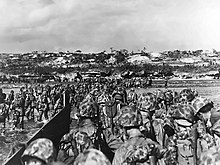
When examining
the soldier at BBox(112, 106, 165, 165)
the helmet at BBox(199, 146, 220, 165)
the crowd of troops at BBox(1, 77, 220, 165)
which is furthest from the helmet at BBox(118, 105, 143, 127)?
the helmet at BBox(199, 146, 220, 165)

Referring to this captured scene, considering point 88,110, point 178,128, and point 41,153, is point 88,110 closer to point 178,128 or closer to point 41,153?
point 178,128

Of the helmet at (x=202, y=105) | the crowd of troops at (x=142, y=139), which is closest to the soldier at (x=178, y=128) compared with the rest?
the crowd of troops at (x=142, y=139)

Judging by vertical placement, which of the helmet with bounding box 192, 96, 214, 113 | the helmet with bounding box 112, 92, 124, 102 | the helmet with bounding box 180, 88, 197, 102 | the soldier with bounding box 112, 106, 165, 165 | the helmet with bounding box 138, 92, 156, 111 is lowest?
the soldier with bounding box 112, 106, 165, 165

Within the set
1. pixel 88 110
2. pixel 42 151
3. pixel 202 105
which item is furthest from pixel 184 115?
pixel 42 151

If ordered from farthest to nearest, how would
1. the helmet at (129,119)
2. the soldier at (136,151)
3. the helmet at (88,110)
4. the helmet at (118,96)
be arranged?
the helmet at (118,96), the helmet at (88,110), the helmet at (129,119), the soldier at (136,151)

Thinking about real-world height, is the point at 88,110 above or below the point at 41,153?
above

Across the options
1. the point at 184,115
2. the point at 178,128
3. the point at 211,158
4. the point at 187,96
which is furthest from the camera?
the point at 187,96

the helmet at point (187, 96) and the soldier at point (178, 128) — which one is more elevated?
the helmet at point (187, 96)

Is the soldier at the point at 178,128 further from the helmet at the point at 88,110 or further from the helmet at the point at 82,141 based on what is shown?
the helmet at the point at 88,110

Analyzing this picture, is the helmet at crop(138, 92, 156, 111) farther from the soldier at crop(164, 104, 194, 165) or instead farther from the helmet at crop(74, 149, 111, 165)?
the helmet at crop(74, 149, 111, 165)

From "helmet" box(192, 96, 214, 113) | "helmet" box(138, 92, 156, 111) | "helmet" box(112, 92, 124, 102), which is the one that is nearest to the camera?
"helmet" box(192, 96, 214, 113)

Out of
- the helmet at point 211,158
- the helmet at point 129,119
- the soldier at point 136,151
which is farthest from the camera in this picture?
the helmet at point 129,119
